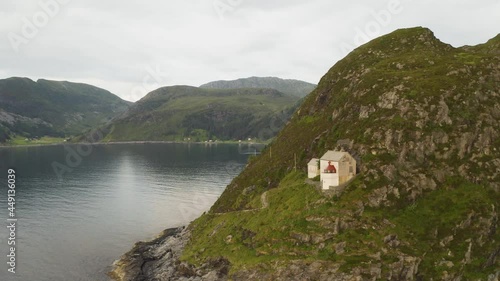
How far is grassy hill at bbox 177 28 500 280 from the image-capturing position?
2525 inches

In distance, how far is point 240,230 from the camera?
8125 cm

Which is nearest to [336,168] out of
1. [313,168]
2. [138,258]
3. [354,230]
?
[313,168]

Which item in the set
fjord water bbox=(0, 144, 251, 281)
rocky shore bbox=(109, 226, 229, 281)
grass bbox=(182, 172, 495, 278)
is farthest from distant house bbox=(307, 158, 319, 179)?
fjord water bbox=(0, 144, 251, 281)

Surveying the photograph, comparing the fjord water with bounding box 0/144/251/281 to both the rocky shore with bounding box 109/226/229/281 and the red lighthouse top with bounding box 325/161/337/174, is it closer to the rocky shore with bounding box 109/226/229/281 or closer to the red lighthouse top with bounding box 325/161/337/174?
the rocky shore with bounding box 109/226/229/281

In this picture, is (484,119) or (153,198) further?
(153,198)

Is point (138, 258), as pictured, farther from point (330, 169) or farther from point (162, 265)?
point (330, 169)

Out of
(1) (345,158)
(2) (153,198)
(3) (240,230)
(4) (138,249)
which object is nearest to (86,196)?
(2) (153,198)

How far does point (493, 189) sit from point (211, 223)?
62.9 metres

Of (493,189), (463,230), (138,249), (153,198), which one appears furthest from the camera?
(153,198)

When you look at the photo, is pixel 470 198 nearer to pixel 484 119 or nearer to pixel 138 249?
pixel 484 119

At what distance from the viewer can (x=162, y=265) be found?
90.1 metres

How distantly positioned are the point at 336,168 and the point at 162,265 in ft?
157

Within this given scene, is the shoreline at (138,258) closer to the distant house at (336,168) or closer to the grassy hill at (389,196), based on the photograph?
the grassy hill at (389,196)

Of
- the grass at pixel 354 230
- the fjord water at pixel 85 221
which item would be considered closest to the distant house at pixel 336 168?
the grass at pixel 354 230
